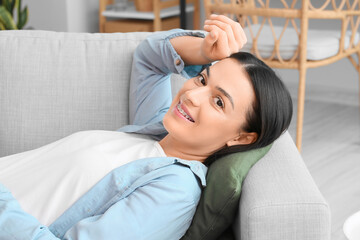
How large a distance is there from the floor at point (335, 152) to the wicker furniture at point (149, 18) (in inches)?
→ 43.9

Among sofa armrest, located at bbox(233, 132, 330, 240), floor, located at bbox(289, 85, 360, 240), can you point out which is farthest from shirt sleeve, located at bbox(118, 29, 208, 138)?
floor, located at bbox(289, 85, 360, 240)

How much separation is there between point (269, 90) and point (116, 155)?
400mm

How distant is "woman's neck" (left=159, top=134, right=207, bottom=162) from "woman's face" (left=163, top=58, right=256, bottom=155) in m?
0.04

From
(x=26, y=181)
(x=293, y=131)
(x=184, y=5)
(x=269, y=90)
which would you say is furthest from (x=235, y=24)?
(x=184, y=5)

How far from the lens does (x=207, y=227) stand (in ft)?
4.12

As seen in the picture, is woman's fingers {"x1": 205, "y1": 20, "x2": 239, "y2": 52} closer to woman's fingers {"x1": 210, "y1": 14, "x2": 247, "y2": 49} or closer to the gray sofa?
woman's fingers {"x1": 210, "y1": 14, "x2": 247, "y2": 49}

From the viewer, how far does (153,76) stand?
1.69 m

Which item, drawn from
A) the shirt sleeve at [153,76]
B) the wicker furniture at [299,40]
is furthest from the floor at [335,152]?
the shirt sleeve at [153,76]

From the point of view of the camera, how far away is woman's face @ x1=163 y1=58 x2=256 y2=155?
1.33 m

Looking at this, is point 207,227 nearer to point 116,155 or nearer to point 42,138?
point 116,155

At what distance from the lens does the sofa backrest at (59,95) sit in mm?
1800

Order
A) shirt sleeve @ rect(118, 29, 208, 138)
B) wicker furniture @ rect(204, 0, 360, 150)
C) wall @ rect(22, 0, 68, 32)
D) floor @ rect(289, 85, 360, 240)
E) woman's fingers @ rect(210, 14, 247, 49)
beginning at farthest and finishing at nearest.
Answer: wall @ rect(22, 0, 68, 32) → wicker furniture @ rect(204, 0, 360, 150) → floor @ rect(289, 85, 360, 240) → shirt sleeve @ rect(118, 29, 208, 138) → woman's fingers @ rect(210, 14, 247, 49)

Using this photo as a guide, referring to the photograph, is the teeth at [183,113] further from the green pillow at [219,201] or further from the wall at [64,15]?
the wall at [64,15]

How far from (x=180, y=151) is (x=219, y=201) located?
0.23m
